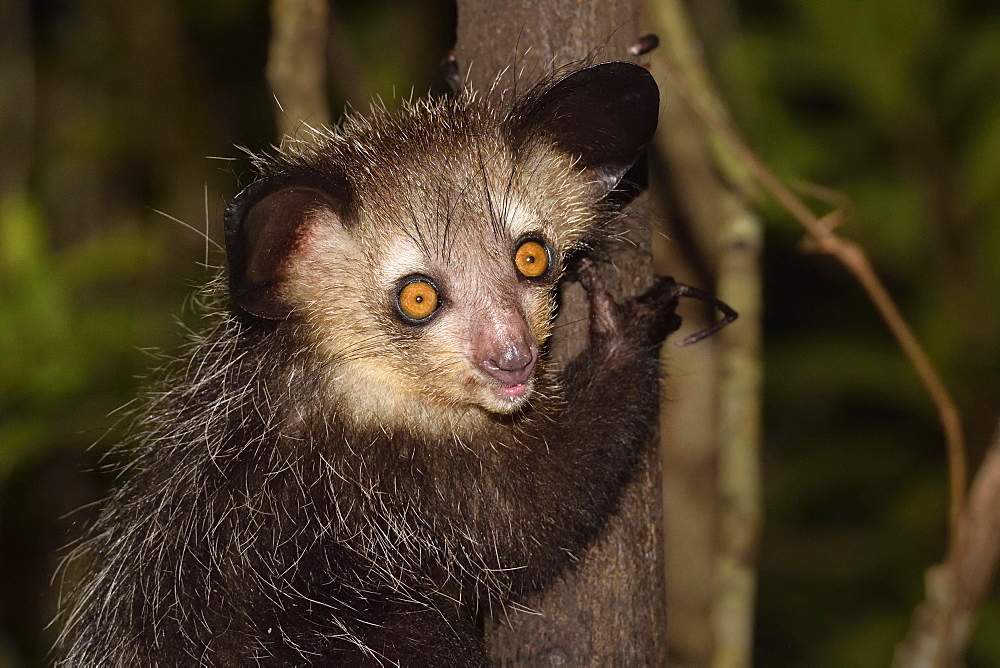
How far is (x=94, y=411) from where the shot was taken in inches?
180

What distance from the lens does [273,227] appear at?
2.55 meters

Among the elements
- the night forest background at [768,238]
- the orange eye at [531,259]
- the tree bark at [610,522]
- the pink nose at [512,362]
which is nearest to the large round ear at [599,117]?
the tree bark at [610,522]

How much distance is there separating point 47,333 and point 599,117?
2.73 m

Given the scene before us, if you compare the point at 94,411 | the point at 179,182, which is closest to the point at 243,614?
the point at 94,411

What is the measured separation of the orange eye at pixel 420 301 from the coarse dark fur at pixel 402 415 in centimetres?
2

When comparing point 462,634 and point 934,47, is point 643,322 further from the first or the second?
point 934,47

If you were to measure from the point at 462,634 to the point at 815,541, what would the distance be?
390 cm

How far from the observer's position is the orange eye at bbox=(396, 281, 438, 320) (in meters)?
2.66

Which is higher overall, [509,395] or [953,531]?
[509,395]

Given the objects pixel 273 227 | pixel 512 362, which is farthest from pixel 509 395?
pixel 273 227

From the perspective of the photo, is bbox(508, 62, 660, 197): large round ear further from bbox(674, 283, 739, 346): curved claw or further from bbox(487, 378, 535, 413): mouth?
bbox(487, 378, 535, 413): mouth

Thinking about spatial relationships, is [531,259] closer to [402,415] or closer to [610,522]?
[402,415]

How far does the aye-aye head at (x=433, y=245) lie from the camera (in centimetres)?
261

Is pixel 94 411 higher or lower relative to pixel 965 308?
lower
